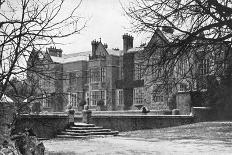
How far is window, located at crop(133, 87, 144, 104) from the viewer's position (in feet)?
158

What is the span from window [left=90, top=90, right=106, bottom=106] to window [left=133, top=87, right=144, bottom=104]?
5.15 m

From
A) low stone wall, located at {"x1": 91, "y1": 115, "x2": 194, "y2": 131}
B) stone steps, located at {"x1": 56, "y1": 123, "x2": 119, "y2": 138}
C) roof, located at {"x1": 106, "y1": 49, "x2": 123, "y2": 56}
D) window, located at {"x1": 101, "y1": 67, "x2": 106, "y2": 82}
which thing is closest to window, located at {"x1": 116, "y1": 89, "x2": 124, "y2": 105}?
window, located at {"x1": 101, "y1": 67, "x2": 106, "y2": 82}

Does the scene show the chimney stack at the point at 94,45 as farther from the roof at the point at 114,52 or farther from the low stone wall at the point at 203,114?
the low stone wall at the point at 203,114

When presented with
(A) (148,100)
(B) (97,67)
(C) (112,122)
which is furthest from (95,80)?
(C) (112,122)

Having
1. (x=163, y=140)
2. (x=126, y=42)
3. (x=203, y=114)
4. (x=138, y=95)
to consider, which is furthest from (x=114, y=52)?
(x=163, y=140)

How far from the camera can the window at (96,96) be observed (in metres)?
52.4

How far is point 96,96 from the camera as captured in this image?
5316 centimetres

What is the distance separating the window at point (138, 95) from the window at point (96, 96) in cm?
515

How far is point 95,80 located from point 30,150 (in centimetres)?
4722

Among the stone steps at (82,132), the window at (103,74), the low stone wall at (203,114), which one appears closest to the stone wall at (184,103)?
the low stone wall at (203,114)

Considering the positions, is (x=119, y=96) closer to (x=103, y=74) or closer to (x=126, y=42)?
(x=103, y=74)

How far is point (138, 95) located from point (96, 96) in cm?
754

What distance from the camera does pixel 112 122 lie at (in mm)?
29562

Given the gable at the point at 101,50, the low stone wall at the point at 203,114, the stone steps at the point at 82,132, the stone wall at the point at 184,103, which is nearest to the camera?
the stone steps at the point at 82,132
